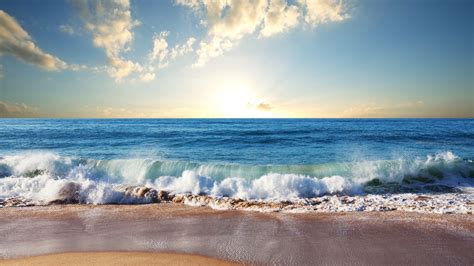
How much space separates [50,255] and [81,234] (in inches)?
36.3

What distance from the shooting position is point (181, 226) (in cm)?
585

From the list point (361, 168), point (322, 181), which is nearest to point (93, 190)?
point (322, 181)

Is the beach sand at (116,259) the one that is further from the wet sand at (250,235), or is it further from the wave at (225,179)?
the wave at (225,179)

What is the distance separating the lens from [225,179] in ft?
31.5

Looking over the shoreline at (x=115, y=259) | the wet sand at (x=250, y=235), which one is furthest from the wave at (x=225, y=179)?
the shoreline at (x=115, y=259)

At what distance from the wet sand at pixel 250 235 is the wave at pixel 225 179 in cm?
143

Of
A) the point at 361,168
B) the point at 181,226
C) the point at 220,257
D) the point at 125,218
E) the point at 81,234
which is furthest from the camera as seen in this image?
the point at 361,168

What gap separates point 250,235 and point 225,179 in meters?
4.36

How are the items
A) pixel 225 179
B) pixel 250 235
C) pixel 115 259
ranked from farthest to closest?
pixel 225 179
pixel 250 235
pixel 115 259

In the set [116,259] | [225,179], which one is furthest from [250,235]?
[225,179]

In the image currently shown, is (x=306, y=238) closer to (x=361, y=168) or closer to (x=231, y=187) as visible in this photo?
(x=231, y=187)

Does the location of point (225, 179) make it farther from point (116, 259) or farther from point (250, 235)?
point (116, 259)

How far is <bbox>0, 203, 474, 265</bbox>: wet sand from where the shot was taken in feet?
14.8

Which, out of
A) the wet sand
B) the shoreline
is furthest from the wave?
the shoreline
